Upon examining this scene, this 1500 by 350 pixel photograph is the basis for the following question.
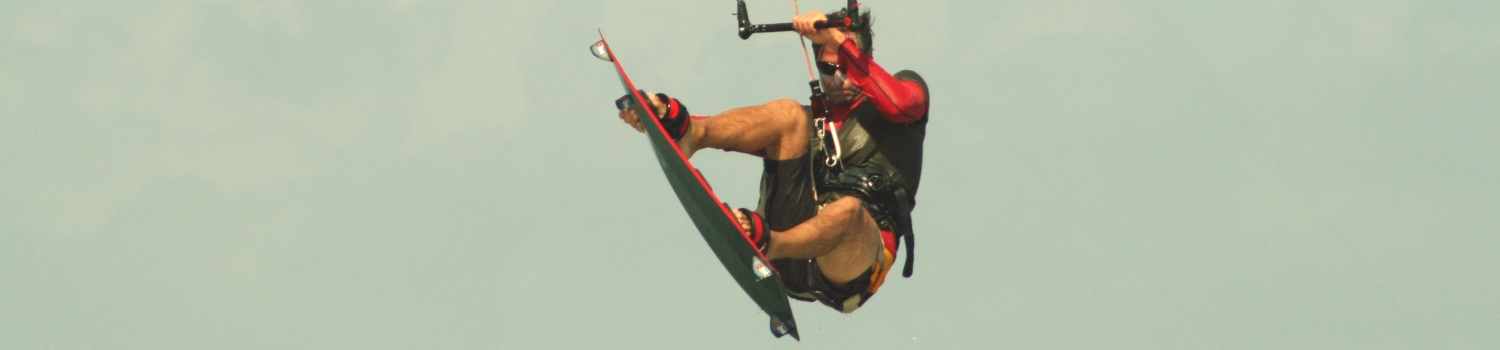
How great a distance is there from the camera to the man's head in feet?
57.2

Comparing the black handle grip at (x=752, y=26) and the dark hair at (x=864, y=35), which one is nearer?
the black handle grip at (x=752, y=26)

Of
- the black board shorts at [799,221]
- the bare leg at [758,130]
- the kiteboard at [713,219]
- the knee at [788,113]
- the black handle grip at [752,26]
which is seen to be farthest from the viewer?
the black board shorts at [799,221]

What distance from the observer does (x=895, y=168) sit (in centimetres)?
1797

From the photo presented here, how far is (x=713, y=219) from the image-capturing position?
16344 millimetres

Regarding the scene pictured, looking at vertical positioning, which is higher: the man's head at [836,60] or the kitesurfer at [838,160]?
the man's head at [836,60]

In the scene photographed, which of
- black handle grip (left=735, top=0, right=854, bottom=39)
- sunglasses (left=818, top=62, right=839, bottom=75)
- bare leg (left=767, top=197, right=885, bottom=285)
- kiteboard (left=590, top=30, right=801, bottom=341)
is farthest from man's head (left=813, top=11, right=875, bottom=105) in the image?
kiteboard (left=590, top=30, right=801, bottom=341)

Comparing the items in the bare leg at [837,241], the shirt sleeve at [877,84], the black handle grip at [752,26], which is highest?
the black handle grip at [752,26]

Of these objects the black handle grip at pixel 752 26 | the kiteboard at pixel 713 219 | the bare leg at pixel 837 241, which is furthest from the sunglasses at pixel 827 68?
the kiteboard at pixel 713 219

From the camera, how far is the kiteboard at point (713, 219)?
634 inches

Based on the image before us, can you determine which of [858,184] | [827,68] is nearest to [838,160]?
[858,184]

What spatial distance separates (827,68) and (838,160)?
0.58 meters

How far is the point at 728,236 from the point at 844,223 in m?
1.06

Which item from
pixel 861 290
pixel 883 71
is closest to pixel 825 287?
pixel 861 290

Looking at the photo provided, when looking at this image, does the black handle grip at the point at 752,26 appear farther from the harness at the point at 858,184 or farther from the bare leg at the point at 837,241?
the bare leg at the point at 837,241
